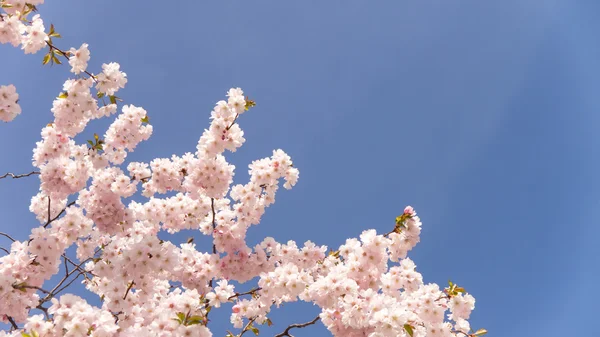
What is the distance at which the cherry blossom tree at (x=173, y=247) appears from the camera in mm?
6039

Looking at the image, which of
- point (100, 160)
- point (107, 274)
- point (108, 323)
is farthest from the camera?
point (100, 160)

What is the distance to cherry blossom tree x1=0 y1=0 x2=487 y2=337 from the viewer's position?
604 cm

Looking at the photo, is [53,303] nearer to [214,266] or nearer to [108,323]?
[108,323]

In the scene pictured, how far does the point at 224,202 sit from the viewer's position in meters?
10.2

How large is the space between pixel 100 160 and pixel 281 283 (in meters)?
4.74

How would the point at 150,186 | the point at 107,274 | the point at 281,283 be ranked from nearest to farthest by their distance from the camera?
1. the point at 281,283
2. the point at 107,274
3. the point at 150,186

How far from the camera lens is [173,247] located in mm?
6516

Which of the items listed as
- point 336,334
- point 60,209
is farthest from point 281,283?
point 60,209

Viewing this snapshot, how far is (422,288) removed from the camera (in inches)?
279

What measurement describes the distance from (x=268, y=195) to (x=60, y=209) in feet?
15.0

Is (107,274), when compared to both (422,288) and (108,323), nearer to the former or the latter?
(108,323)

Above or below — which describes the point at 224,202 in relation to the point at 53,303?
above

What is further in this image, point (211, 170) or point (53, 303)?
point (211, 170)

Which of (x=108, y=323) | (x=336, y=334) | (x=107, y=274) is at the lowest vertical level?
(x=108, y=323)
